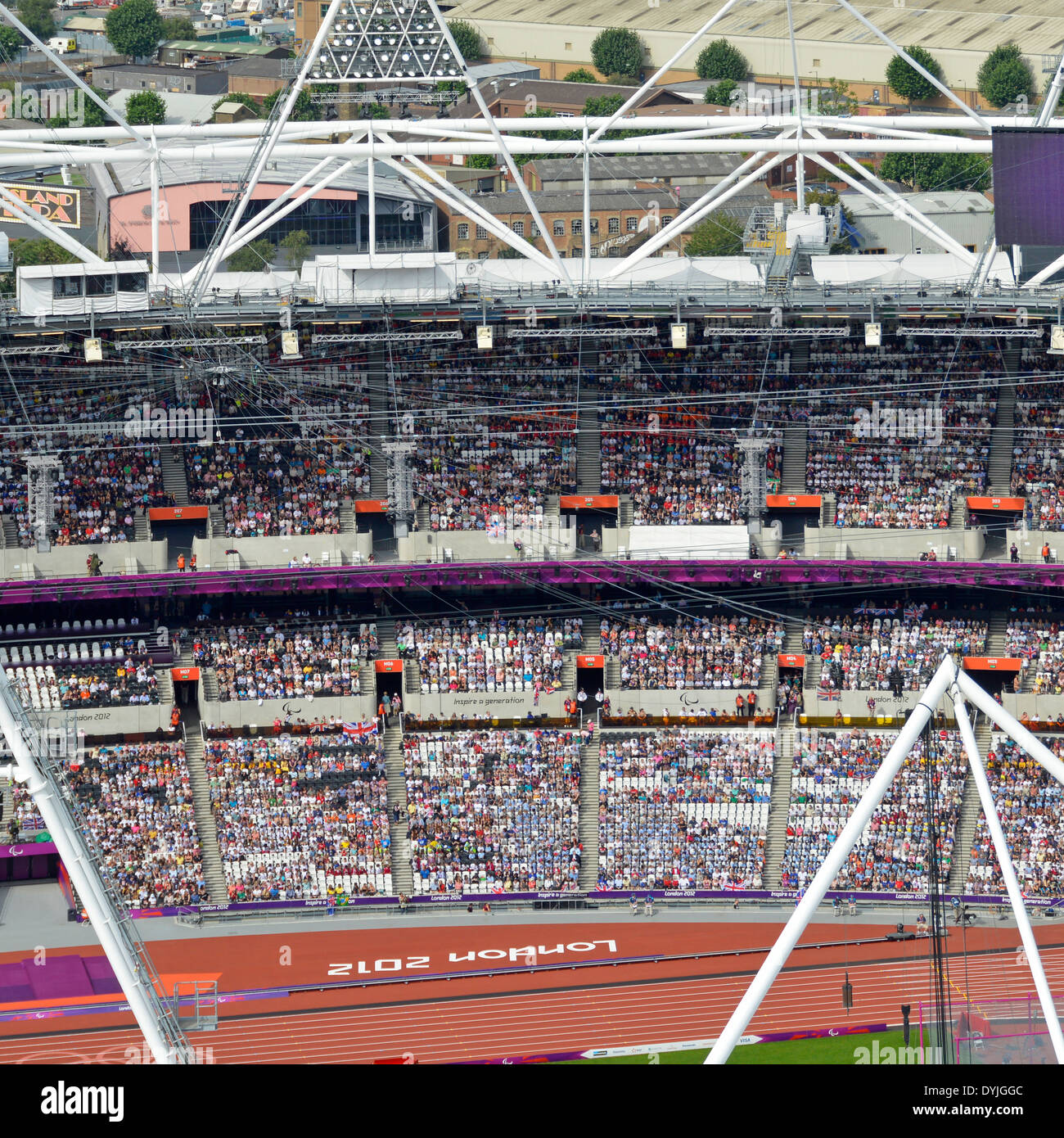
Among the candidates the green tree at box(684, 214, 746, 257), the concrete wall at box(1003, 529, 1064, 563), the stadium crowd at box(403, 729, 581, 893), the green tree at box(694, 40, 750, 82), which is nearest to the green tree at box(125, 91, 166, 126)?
the green tree at box(694, 40, 750, 82)

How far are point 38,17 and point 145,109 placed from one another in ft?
88.6

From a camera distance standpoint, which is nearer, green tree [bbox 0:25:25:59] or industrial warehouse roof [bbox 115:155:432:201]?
industrial warehouse roof [bbox 115:155:432:201]

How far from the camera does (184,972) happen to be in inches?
1794

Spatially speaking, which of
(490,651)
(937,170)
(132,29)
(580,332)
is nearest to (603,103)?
(937,170)

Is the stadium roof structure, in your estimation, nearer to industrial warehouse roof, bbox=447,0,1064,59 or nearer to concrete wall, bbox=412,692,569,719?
concrete wall, bbox=412,692,569,719

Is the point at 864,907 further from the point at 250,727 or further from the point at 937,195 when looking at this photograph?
the point at 937,195

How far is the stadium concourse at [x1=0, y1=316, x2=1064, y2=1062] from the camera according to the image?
48.4 metres

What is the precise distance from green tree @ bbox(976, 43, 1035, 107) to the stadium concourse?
6232cm

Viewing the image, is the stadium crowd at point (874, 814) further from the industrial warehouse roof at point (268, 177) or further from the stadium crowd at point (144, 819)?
the industrial warehouse roof at point (268, 177)

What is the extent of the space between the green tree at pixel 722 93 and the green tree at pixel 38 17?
157 feet

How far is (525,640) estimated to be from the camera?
5125cm

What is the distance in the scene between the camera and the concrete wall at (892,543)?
167 ft

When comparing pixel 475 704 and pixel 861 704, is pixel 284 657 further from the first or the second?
pixel 861 704

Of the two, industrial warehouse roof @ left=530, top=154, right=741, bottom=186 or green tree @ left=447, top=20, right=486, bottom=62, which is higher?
green tree @ left=447, top=20, right=486, bottom=62
